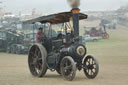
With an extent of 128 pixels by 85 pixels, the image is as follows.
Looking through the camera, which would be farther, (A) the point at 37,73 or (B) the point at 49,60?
(A) the point at 37,73

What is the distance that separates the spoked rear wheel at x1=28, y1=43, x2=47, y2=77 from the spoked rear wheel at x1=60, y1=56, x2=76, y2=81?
2.85 feet

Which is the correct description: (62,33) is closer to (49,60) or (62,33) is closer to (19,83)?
(49,60)

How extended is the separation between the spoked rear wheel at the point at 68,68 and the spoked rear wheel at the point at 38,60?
0.87 m

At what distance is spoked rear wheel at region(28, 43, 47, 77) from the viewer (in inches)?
432

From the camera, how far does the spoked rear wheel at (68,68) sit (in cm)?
973

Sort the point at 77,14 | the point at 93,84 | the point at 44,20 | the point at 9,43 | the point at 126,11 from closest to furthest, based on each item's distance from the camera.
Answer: the point at 93,84, the point at 77,14, the point at 44,20, the point at 9,43, the point at 126,11

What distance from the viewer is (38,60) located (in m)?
11.5

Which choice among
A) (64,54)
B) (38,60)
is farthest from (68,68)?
(38,60)

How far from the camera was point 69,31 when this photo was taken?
424 inches

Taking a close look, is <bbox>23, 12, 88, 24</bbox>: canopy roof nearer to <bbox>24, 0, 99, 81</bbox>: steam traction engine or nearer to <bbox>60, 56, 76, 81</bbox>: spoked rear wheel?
<bbox>24, 0, 99, 81</bbox>: steam traction engine

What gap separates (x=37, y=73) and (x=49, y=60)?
37.8 inches

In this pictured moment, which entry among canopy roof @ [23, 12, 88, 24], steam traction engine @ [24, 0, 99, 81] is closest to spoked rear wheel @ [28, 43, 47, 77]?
steam traction engine @ [24, 0, 99, 81]

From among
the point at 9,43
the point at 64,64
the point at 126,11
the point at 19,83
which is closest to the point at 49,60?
the point at 64,64

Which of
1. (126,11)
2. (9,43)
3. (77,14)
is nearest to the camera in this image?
(77,14)
